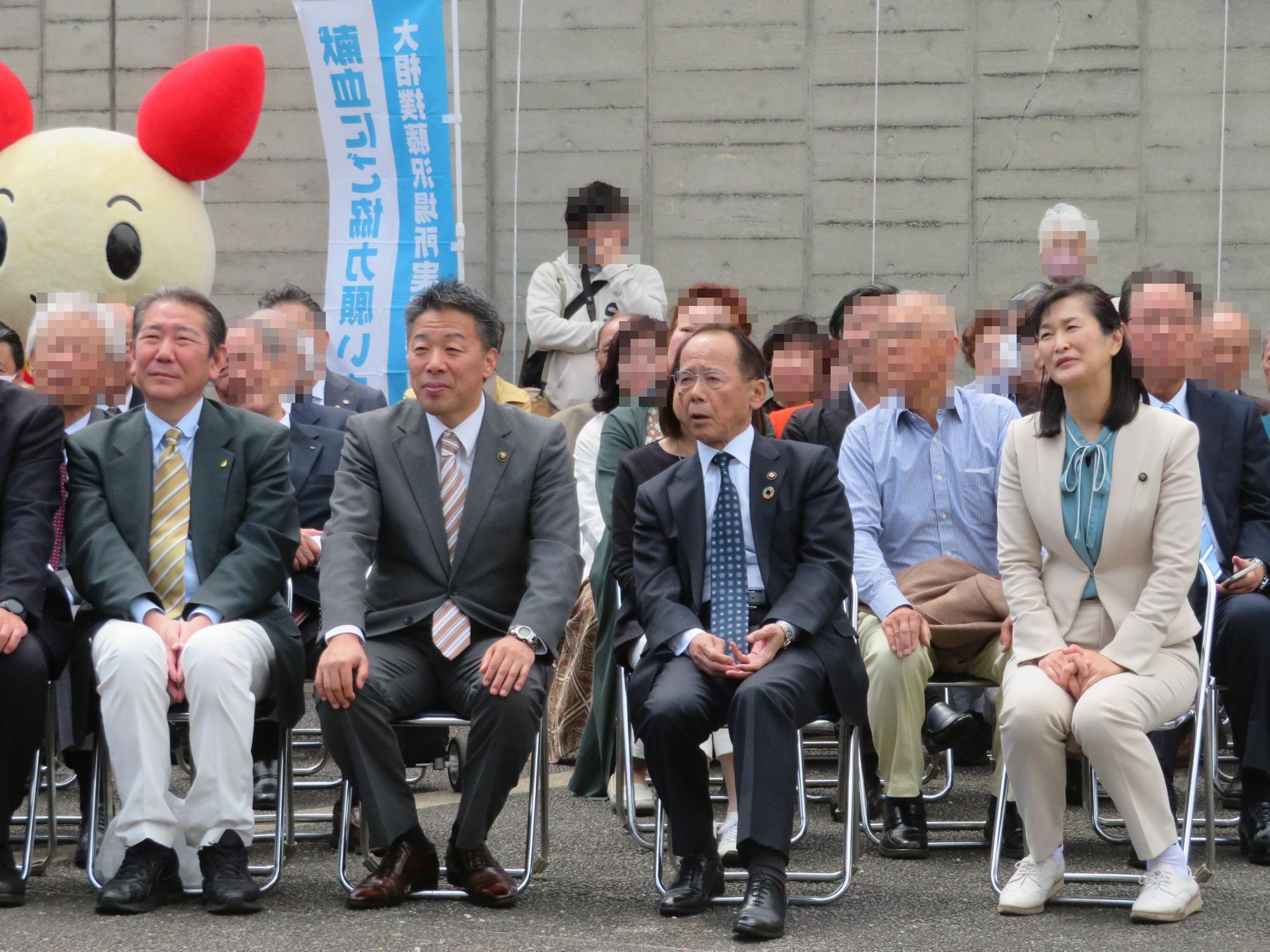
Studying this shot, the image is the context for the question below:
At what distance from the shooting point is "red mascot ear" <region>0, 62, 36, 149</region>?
817 centimetres

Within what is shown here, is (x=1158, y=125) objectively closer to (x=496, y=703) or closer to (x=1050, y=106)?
(x=1050, y=106)

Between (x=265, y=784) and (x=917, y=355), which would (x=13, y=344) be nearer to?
(x=265, y=784)

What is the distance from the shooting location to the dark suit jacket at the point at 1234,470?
5.14 meters

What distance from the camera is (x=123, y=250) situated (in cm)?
802

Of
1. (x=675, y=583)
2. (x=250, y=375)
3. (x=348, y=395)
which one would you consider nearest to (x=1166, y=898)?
(x=675, y=583)

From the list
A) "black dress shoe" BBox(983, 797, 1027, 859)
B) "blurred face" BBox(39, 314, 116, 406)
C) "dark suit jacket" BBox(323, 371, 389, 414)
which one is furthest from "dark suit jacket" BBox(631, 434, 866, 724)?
"dark suit jacket" BBox(323, 371, 389, 414)

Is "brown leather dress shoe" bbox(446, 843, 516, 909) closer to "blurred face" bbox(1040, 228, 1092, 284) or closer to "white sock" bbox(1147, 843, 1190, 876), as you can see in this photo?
"white sock" bbox(1147, 843, 1190, 876)

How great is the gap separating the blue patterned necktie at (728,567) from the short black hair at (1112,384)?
0.95 metres

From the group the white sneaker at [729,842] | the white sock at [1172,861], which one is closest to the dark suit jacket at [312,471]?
the white sneaker at [729,842]

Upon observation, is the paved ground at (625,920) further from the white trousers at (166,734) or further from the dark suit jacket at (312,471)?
the dark suit jacket at (312,471)

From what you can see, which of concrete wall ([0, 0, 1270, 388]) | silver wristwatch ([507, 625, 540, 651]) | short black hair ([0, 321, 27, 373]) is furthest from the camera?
concrete wall ([0, 0, 1270, 388])

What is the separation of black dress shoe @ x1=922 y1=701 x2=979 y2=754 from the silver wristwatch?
1.46 metres

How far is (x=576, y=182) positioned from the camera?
32.0ft

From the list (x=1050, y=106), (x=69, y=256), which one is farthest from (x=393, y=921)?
(x=1050, y=106)
